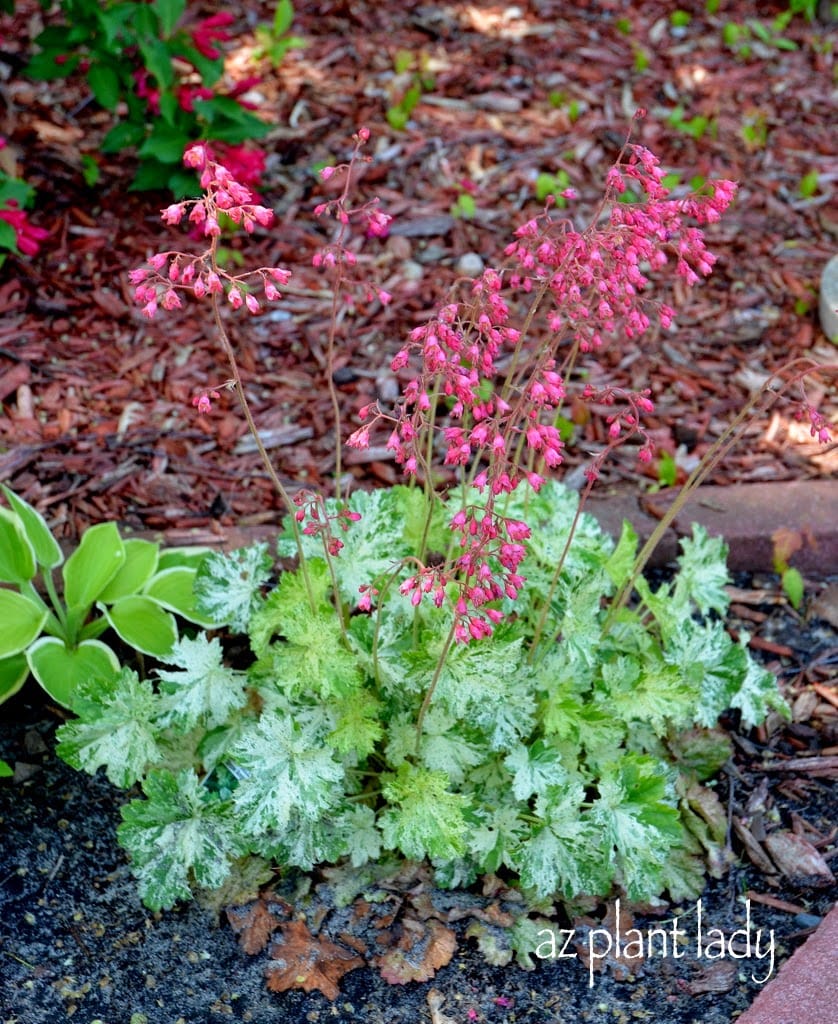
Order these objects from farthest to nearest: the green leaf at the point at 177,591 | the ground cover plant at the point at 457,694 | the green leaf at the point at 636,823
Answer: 1. the green leaf at the point at 177,591
2. the green leaf at the point at 636,823
3. the ground cover plant at the point at 457,694

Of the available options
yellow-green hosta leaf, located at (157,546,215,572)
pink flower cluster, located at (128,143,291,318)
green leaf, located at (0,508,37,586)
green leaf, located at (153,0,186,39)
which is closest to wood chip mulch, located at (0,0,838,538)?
yellow-green hosta leaf, located at (157,546,215,572)

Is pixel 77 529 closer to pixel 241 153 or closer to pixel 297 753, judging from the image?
pixel 297 753

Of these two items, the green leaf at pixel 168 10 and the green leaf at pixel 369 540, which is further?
the green leaf at pixel 168 10

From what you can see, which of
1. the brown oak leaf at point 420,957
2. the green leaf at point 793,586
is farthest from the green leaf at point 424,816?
the green leaf at point 793,586

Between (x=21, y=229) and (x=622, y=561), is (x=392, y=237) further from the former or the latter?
(x=622, y=561)

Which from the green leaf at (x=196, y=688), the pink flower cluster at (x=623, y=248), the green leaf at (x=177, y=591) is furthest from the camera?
the green leaf at (x=177, y=591)

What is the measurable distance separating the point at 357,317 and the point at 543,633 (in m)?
1.72

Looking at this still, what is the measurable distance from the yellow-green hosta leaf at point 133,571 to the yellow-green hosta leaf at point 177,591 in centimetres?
2

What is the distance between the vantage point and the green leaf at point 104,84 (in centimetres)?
372

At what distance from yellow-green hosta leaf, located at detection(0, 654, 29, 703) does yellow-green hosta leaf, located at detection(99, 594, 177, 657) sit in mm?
227

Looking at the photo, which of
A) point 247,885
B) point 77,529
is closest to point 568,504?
point 247,885

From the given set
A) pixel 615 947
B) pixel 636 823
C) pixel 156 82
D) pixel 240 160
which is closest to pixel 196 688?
pixel 636 823

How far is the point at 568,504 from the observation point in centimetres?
280

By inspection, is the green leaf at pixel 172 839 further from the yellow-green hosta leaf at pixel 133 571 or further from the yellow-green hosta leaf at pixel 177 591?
the yellow-green hosta leaf at pixel 133 571
